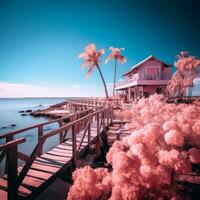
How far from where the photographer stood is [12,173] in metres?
2.57

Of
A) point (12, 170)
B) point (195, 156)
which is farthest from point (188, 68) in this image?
point (12, 170)

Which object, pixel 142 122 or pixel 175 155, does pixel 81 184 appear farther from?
pixel 142 122

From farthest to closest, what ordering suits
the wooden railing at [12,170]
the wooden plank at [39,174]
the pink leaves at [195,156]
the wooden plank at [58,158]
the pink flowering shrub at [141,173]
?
the wooden plank at [58,158], the wooden plank at [39,174], the wooden railing at [12,170], the pink leaves at [195,156], the pink flowering shrub at [141,173]

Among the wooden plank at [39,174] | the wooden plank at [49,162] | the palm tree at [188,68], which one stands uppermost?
the palm tree at [188,68]

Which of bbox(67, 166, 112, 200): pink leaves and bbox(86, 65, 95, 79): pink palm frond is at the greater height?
bbox(86, 65, 95, 79): pink palm frond

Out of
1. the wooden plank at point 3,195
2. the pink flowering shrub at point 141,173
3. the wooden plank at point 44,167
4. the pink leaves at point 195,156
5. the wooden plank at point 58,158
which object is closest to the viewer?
the pink flowering shrub at point 141,173

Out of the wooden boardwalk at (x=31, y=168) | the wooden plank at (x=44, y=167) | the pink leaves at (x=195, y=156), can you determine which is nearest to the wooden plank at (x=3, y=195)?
the wooden boardwalk at (x=31, y=168)

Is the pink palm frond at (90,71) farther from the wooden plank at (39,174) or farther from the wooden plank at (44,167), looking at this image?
the wooden plank at (39,174)

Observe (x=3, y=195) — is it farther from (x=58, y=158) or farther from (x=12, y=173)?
(x=58, y=158)

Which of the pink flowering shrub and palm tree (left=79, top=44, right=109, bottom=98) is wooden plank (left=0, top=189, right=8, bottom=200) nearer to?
the pink flowering shrub

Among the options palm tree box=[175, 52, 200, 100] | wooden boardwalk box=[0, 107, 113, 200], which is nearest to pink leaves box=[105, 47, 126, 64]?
palm tree box=[175, 52, 200, 100]

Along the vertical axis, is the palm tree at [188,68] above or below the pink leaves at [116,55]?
below

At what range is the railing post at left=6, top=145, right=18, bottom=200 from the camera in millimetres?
2508

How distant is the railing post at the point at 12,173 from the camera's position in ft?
8.23
